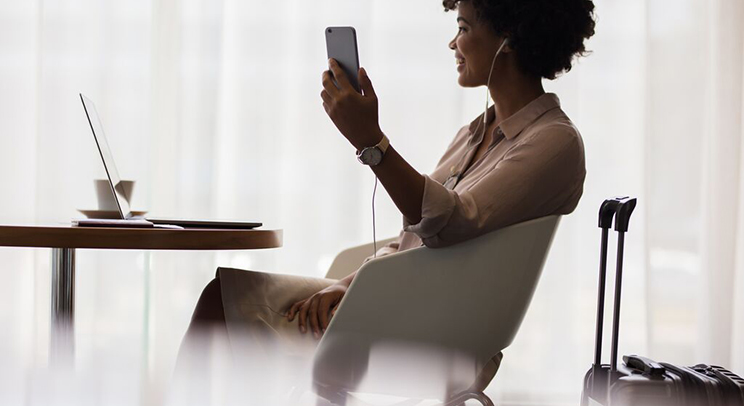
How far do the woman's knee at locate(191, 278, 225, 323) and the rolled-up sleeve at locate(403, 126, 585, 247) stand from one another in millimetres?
413

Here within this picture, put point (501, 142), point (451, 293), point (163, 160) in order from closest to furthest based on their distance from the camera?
point (451, 293)
point (501, 142)
point (163, 160)

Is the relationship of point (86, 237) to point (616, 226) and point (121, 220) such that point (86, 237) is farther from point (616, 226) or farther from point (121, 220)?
point (616, 226)

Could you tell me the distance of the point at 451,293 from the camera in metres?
1.16

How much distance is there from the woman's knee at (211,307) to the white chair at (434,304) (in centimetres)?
26

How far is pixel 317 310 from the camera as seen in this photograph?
1389 mm

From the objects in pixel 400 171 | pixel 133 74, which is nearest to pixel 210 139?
pixel 133 74

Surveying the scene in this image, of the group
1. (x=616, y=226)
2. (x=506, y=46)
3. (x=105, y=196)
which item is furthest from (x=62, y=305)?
(x=616, y=226)

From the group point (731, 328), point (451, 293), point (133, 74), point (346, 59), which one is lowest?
point (731, 328)

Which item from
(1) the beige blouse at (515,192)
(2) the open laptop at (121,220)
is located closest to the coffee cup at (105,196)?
(2) the open laptop at (121,220)

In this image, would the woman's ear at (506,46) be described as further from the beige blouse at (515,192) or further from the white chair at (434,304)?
the white chair at (434,304)

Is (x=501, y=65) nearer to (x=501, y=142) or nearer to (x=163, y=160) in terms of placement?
(x=501, y=142)

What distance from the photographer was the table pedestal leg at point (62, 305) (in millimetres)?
1388

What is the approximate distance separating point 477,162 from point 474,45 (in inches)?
8.7

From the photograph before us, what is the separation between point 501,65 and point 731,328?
1.66 meters
